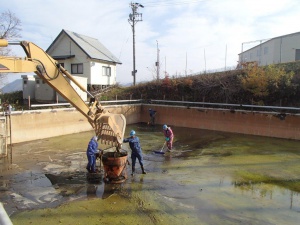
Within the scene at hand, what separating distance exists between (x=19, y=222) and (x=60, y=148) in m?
7.60

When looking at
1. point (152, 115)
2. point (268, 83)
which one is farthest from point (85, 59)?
point (268, 83)

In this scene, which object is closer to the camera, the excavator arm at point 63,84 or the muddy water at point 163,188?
the muddy water at point 163,188

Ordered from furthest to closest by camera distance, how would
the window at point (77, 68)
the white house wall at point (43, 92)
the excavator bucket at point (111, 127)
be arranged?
the window at point (77, 68), the white house wall at point (43, 92), the excavator bucket at point (111, 127)

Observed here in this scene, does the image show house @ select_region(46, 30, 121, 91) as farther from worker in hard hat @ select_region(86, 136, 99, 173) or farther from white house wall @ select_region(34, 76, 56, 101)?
worker in hard hat @ select_region(86, 136, 99, 173)

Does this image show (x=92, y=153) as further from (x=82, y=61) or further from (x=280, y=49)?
(x=280, y=49)

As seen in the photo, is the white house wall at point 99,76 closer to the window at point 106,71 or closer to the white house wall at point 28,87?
the window at point 106,71

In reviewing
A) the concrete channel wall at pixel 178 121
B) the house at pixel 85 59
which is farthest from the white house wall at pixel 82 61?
the concrete channel wall at pixel 178 121

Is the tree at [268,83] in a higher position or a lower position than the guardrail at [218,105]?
higher

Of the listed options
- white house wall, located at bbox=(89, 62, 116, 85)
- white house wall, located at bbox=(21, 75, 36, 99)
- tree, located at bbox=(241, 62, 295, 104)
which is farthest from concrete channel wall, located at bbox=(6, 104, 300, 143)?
white house wall, located at bbox=(21, 75, 36, 99)

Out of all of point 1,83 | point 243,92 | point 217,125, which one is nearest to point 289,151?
point 217,125

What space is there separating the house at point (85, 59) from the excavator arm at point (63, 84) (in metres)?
17.2

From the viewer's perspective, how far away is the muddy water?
6551 millimetres

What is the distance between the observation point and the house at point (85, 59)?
25922 millimetres

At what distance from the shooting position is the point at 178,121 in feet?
69.7
